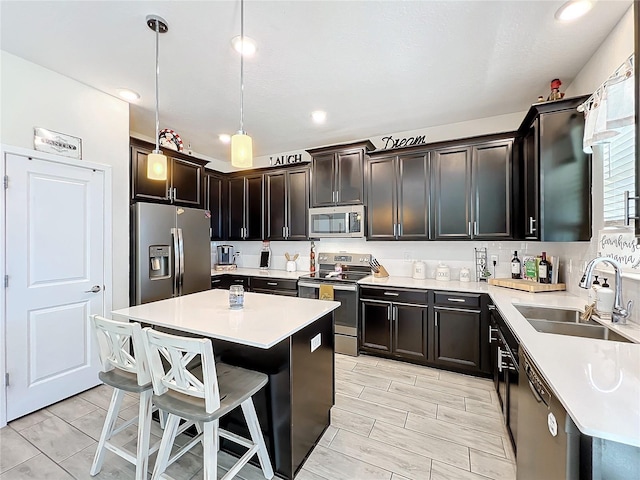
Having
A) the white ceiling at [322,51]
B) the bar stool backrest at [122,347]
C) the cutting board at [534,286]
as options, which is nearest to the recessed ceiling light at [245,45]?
the white ceiling at [322,51]

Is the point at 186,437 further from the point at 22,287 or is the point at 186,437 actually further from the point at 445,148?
the point at 445,148

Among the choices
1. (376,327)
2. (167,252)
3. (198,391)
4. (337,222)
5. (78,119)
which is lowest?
(376,327)

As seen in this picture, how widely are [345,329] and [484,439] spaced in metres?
1.74

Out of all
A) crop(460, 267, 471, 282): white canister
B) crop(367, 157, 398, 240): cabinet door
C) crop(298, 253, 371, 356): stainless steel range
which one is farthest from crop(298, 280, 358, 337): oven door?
crop(460, 267, 471, 282): white canister

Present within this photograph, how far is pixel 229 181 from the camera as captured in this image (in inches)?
186

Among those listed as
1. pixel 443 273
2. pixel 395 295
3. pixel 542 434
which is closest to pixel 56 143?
pixel 395 295

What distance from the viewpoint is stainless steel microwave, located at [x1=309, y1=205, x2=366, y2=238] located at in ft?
12.2

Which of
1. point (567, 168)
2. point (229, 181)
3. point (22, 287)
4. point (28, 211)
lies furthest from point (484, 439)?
point (229, 181)

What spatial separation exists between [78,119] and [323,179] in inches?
103

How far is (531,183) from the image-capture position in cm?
250

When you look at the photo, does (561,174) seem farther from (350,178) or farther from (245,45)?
(245,45)

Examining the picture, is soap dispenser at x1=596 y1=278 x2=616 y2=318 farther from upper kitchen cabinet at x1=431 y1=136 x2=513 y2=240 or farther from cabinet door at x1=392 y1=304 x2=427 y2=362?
cabinet door at x1=392 y1=304 x2=427 y2=362

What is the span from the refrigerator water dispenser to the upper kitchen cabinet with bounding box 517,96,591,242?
142 inches

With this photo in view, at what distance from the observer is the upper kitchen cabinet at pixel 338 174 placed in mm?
3711
